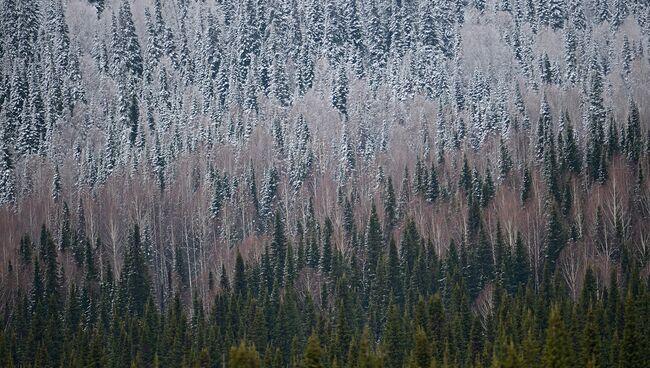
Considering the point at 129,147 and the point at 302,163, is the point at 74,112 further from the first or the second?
the point at 302,163

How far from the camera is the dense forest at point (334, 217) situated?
102m

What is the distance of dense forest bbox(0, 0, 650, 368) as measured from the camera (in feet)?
333

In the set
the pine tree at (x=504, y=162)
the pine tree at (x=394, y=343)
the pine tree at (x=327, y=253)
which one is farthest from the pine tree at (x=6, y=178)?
the pine tree at (x=394, y=343)

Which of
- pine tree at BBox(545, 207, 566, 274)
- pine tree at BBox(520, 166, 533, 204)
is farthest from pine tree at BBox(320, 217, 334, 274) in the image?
pine tree at BBox(545, 207, 566, 274)

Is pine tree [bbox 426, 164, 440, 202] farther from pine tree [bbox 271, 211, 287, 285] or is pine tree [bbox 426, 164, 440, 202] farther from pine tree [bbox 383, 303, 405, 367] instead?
pine tree [bbox 383, 303, 405, 367]

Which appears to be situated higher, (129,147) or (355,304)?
(129,147)

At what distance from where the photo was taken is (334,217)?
14462 cm

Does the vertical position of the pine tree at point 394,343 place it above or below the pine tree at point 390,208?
below

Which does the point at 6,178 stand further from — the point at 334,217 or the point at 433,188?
the point at 433,188

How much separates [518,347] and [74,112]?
397ft

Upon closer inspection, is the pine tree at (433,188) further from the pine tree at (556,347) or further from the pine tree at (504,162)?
the pine tree at (556,347)

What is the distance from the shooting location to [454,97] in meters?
187

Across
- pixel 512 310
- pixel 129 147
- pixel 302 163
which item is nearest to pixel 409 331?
pixel 512 310

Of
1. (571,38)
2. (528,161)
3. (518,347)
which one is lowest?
(518,347)
